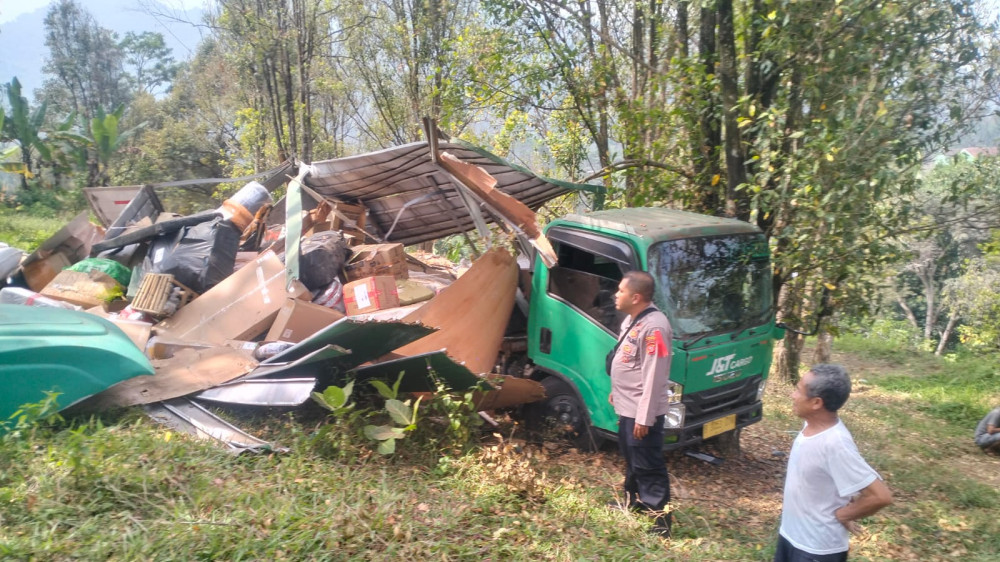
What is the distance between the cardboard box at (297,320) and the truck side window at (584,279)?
1854 mm

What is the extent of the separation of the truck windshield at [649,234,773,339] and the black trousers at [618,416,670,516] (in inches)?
33.9

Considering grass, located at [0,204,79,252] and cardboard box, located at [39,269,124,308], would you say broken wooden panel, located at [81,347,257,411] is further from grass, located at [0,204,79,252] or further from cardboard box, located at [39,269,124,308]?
grass, located at [0,204,79,252]

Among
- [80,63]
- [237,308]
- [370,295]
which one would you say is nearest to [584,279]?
[370,295]

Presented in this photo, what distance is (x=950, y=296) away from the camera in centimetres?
2536

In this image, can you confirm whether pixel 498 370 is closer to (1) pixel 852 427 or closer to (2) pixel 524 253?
(2) pixel 524 253

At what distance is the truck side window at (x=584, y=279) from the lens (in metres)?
5.22

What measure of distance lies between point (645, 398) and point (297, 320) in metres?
2.82

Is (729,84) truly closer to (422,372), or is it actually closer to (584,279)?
(584,279)

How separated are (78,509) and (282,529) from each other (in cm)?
97

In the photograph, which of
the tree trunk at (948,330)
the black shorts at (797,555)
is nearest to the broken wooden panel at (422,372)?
the black shorts at (797,555)

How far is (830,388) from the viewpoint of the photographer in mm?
2674

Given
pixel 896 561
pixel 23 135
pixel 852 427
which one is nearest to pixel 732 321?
pixel 896 561

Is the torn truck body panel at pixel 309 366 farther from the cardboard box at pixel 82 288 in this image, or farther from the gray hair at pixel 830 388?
the gray hair at pixel 830 388

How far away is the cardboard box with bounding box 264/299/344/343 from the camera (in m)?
5.25
